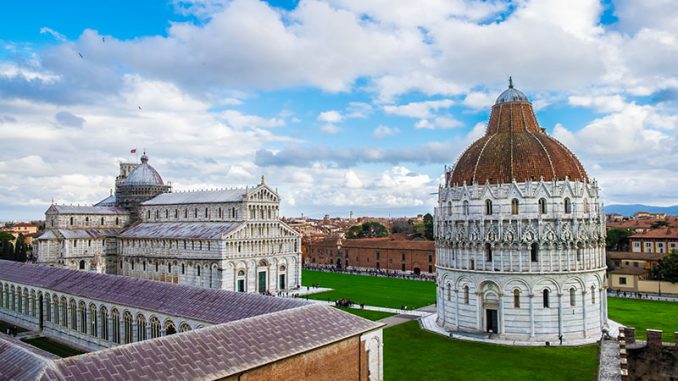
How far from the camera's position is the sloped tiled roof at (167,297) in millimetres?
26109

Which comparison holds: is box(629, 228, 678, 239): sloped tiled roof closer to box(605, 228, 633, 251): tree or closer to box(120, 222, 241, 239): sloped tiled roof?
box(605, 228, 633, 251): tree

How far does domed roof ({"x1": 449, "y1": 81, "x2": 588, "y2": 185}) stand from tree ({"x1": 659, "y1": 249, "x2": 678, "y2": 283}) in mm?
24316

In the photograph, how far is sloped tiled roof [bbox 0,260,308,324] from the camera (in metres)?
26.1

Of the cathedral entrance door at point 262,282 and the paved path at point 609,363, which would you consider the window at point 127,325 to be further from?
the cathedral entrance door at point 262,282

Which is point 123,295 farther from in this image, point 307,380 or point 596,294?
point 596,294

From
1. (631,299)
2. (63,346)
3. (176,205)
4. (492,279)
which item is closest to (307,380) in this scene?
(492,279)

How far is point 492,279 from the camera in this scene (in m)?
37.2

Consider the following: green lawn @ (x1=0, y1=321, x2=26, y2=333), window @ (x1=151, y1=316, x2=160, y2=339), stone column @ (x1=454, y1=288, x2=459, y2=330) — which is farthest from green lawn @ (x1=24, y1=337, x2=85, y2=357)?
stone column @ (x1=454, y1=288, x2=459, y2=330)

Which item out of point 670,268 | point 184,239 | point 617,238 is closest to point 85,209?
point 184,239

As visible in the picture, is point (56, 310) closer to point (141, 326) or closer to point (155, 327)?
point (141, 326)

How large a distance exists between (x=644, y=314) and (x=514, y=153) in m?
19.8

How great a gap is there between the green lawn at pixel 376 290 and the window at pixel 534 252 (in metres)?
16.5

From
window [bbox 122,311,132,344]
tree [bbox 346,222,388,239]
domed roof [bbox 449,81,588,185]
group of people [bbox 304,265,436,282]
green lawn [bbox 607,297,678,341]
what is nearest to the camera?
window [bbox 122,311,132,344]

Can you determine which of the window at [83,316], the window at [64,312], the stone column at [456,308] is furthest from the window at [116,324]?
the stone column at [456,308]
